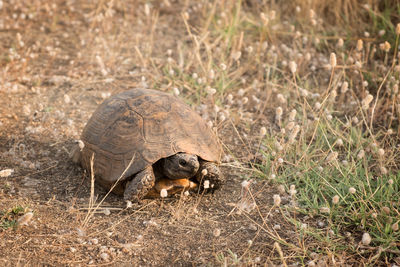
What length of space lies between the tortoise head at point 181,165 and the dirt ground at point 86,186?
0.29m

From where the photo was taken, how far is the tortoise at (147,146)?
376 cm

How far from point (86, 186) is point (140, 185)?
73 centimetres

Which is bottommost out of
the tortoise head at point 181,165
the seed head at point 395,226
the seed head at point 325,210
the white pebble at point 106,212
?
the white pebble at point 106,212

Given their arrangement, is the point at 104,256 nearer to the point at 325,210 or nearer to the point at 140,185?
the point at 140,185

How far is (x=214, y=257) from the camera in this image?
3.39 m

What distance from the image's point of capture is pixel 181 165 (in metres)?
3.77

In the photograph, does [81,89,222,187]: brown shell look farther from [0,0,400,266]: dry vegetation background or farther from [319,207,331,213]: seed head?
[319,207,331,213]: seed head

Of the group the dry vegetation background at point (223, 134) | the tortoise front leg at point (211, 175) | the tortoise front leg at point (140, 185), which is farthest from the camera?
the tortoise front leg at point (211, 175)

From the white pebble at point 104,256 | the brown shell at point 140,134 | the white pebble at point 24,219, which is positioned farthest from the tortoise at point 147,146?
the white pebble at point 24,219

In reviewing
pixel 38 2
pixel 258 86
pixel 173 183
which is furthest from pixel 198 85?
pixel 38 2

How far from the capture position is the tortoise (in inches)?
148

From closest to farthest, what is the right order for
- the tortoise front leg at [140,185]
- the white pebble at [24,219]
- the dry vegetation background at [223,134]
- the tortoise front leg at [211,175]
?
the white pebble at [24,219]
the dry vegetation background at [223,134]
the tortoise front leg at [140,185]
the tortoise front leg at [211,175]

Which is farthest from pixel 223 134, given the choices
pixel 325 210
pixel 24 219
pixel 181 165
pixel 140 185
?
pixel 24 219

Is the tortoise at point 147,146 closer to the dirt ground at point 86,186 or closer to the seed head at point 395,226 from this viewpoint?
the dirt ground at point 86,186
